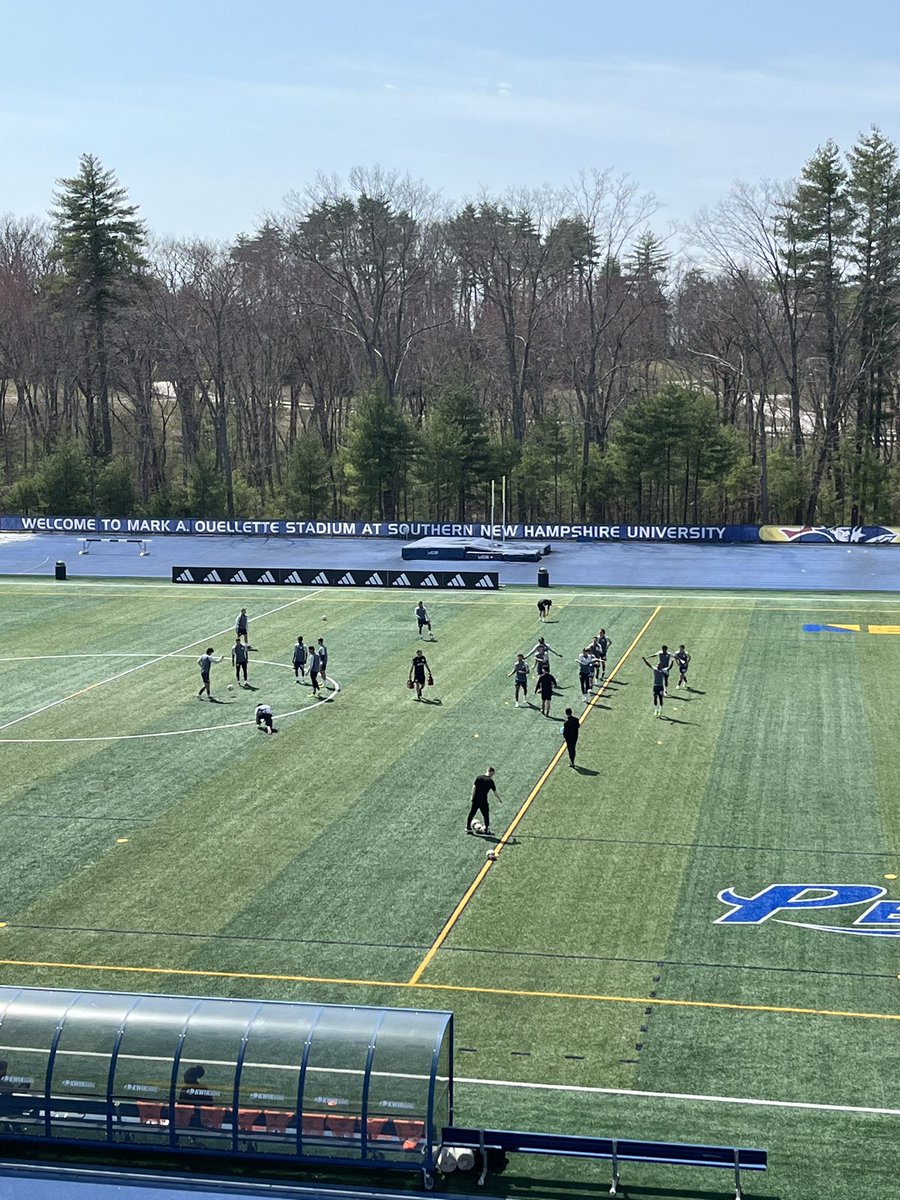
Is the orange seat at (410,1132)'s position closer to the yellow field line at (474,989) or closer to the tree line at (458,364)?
the yellow field line at (474,989)

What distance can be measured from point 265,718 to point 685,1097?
65.7ft

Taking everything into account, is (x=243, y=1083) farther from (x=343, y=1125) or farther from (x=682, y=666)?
(x=682, y=666)

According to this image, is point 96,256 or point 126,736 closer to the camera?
point 126,736

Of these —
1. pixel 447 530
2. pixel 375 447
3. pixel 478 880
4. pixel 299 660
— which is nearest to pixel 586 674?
pixel 299 660

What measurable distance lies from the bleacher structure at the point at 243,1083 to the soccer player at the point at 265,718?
19.4 meters

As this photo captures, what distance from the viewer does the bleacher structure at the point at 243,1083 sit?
15906 millimetres

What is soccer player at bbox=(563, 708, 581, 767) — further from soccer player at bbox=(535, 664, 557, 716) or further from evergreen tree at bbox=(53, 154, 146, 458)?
evergreen tree at bbox=(53, 154, 146, 458)

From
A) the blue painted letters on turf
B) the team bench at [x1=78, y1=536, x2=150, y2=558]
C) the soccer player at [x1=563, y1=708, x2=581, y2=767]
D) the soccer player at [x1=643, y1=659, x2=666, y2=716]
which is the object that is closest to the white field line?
the soccer player at [x1=563, y1=708, x2=581, y2=767]

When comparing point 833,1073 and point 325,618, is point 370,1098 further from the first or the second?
point 325,618

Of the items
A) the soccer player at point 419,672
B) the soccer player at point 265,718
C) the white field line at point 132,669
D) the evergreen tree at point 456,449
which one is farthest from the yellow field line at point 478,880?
Answer: the evergreen tree at point 456,449

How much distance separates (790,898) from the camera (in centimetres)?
2470

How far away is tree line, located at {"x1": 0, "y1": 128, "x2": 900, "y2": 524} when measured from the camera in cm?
8875

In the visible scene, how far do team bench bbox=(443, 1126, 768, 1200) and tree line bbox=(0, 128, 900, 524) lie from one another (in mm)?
72331

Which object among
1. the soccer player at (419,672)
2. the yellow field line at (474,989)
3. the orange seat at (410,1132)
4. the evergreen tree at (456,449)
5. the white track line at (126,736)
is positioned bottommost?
the yellow field line at (474,989)
